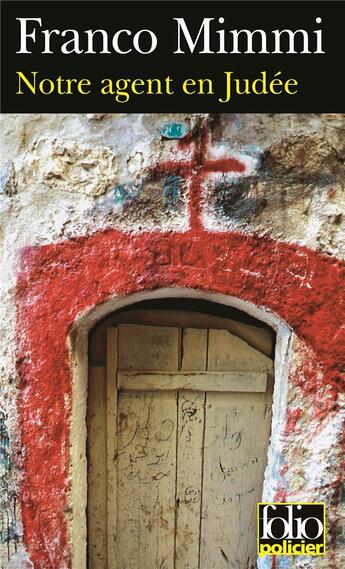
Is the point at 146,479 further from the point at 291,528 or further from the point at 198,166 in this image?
the point at 198,166

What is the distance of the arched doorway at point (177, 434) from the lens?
2.07m

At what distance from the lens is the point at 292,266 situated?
5.77 feet

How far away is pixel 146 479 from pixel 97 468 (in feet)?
0.72

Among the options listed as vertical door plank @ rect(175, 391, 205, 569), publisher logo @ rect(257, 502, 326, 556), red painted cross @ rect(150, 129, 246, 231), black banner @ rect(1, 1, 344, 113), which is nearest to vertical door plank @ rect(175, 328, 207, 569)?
vertical door plank @ rect(175, 391, 205, 569)

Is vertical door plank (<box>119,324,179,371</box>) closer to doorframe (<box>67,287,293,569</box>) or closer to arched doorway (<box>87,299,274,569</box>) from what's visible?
arched doorway (<box>87,299,274,569</box>)

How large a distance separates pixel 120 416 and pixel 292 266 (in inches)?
38.3

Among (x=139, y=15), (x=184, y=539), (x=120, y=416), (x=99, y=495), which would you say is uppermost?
(x=139, y=15)

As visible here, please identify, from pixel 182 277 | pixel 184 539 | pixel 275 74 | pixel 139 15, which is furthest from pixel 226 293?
pixel 184 539

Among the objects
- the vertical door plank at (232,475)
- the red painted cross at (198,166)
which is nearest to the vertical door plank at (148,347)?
the vertical door plank at (232,475)

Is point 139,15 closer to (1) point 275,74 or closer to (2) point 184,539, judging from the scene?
(1) point 275,74

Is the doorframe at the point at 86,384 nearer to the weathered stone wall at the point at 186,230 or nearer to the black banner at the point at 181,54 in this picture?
the weathered stone wall at the point at 186,230

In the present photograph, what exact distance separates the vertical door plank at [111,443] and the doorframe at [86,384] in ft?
0.38

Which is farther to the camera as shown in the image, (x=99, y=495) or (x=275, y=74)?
(x=99, y=495)

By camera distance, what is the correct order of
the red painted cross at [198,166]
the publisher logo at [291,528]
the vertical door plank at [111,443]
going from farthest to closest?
1. the vertical door plank at [111,443]
2. the publisher logo at [291,528]
3. the red painted cross at [198,166]
